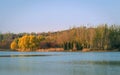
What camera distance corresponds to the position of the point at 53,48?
10206cm

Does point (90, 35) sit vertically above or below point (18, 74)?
above

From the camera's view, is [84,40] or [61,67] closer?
[61,67]

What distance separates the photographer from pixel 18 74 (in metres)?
24.4

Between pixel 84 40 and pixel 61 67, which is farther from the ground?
pixel 84 40

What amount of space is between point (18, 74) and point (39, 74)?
1.93 metres

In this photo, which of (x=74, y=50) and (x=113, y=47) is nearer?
(x=113, y=47)

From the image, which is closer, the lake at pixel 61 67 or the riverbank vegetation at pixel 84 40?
the lake at pixel 61 67

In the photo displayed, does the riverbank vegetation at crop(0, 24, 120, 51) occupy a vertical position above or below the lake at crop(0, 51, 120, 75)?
above

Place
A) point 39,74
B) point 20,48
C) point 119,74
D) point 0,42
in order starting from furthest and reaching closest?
point 0,42 < point 20,48 < point 39,74 < point 119,74

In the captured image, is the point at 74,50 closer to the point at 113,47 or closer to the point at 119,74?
the point at 113,47

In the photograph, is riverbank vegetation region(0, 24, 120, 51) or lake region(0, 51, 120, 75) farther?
riverbank vegetation region(0, 24, 120, 51)

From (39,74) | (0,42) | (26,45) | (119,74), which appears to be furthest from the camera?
(0,42)

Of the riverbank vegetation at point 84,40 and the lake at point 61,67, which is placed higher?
the riverbank vegetation at point 84,40

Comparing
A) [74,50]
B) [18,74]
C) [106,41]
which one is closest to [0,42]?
[74,50]
